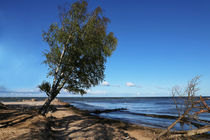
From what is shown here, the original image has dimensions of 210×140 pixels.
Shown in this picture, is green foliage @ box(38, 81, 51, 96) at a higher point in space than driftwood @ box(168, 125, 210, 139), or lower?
higher

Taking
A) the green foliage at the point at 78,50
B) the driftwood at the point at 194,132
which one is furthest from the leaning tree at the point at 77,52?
the driftwood at the point at 194,132

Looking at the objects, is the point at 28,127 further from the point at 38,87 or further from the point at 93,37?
the point at 93,37

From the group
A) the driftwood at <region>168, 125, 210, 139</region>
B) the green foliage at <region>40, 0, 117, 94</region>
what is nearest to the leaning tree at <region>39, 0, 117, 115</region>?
the green foliage at <region>40, 0, 117, 94</region>

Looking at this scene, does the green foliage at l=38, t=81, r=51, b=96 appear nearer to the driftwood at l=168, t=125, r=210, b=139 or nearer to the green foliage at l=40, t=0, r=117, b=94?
the green foliage at l=40, t=0, r=117, b=94

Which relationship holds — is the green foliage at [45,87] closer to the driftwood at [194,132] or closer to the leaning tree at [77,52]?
the leaning tree at [77,52]

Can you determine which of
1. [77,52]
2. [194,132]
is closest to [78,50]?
[77,52]

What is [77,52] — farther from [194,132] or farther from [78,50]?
[194,132]

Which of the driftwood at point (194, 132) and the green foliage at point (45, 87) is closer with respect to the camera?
the driftwood at point (194, 132)

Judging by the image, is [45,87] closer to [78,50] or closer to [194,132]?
[78,50]

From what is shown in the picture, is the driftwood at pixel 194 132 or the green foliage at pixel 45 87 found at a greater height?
the green foliage at pixel 45 87

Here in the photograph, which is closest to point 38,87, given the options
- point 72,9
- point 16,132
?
point 16,132

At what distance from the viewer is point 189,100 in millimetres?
5258

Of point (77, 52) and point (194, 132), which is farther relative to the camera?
point (77, 52)

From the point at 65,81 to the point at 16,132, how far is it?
26.4 ft
